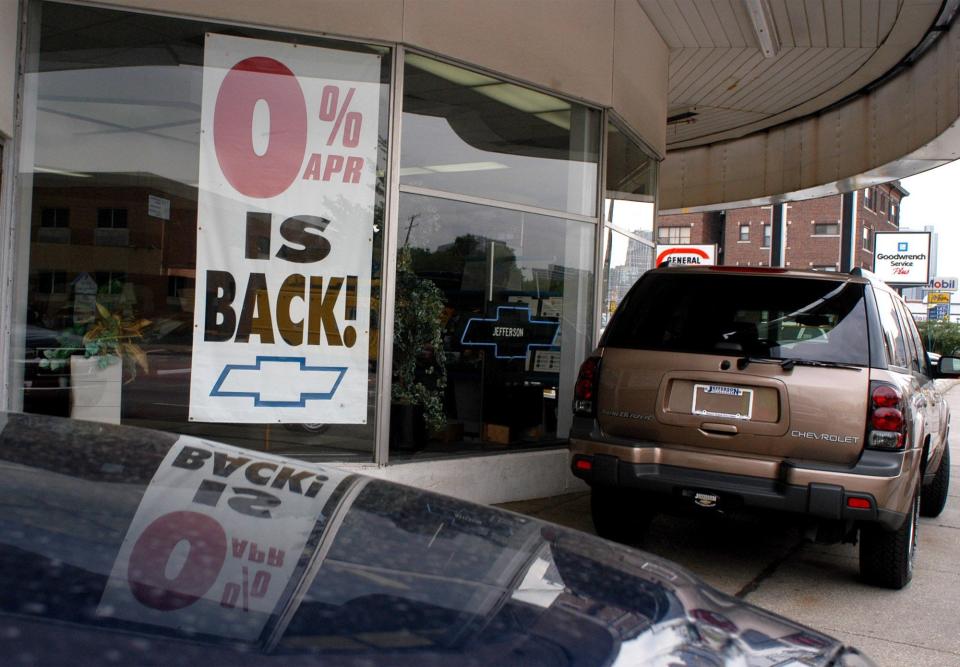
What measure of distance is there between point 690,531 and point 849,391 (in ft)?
7.31

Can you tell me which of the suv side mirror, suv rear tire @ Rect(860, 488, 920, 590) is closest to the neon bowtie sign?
the suv side mirror

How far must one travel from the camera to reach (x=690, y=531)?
6.53 m

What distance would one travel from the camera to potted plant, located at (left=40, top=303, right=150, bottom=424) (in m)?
5.94

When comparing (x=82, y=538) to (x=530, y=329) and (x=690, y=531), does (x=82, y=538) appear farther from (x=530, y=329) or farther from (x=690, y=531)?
(x=530, y=329)

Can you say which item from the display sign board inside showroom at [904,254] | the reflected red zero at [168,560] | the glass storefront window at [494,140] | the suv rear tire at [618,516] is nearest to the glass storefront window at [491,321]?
the glass storefront window at [494,140]

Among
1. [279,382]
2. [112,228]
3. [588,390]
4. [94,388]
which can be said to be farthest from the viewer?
[279,382]

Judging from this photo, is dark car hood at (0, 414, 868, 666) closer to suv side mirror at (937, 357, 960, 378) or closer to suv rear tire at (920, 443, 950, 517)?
suv side mirror at (937, 357, 960, 378)

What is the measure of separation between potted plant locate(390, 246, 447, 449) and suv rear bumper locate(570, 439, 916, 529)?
1.99m

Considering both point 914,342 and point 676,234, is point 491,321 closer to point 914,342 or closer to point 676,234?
point 914,342

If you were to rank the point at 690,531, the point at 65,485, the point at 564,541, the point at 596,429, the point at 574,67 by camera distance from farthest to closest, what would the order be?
the point at 574,67 < the point at 690,531 < the point at 596,429 < the point at 564,541 < the point at 65,485

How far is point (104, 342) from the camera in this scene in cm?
598

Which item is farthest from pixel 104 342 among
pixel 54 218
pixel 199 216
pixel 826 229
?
pixel 826 229

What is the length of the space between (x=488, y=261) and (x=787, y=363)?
312cm

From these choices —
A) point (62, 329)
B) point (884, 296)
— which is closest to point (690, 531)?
point (884, 296)
